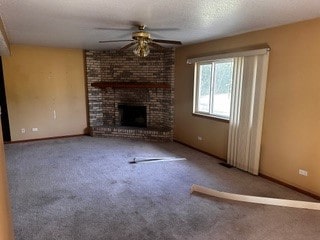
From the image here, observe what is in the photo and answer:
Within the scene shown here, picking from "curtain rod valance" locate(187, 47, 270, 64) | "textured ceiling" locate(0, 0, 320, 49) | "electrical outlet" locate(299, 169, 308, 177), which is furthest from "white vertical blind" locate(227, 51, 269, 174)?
"electrical outlet" locate(299, 169, 308, 177)

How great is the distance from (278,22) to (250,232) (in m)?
2.75

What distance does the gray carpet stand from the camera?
2477 mm

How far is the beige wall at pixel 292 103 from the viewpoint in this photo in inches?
124

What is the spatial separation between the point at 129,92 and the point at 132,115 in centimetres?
67

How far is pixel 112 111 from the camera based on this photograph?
22.7 ft

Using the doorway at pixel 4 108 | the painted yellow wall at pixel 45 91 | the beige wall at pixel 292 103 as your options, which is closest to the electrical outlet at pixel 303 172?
the beige wall at pixel 292 103

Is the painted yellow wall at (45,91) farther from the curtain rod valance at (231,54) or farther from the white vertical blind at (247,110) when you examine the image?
the white vertical blind at (247,110)

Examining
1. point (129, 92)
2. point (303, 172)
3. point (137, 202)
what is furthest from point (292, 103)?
point (129, 92)

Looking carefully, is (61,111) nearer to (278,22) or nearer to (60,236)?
(60,236)

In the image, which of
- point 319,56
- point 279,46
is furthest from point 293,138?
point 279,46

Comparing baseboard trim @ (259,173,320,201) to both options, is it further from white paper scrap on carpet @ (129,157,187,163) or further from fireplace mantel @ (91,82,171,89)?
fireplace mantel @ (91,82,171,89)

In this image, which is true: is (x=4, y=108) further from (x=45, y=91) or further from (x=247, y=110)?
(x=247, y=110)

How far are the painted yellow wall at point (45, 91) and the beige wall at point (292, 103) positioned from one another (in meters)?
4.25

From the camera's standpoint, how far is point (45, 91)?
20.1 feet
